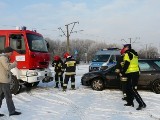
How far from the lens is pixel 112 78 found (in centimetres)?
1316

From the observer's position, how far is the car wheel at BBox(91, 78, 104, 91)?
13.3 meters

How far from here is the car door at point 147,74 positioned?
12657mm

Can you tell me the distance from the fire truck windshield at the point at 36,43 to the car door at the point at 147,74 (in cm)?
432

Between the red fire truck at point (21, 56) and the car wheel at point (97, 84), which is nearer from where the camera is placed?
the red fire truck at point (21, 56)

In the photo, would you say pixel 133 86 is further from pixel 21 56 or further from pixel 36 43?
pixel 36 43

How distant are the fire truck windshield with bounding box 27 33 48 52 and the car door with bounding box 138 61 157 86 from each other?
4325 millimetres

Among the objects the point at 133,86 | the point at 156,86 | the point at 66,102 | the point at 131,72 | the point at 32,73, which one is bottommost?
the point at 66,102

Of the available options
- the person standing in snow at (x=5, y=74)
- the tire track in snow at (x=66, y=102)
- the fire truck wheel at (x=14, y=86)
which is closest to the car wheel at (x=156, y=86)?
the tire track in snow at (x=66, y=102)

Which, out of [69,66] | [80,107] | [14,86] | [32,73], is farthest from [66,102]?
[69,66]

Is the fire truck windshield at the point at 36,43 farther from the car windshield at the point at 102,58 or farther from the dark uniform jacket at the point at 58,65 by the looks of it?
the car windshield at the point at 102,58

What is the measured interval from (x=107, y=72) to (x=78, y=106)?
4.19 metres

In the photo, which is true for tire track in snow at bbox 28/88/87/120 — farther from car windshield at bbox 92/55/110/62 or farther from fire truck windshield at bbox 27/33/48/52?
car windshield at bbox 92/55/110/62

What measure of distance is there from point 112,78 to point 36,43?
141 inches

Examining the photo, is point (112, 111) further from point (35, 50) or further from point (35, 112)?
point (35, 50)
